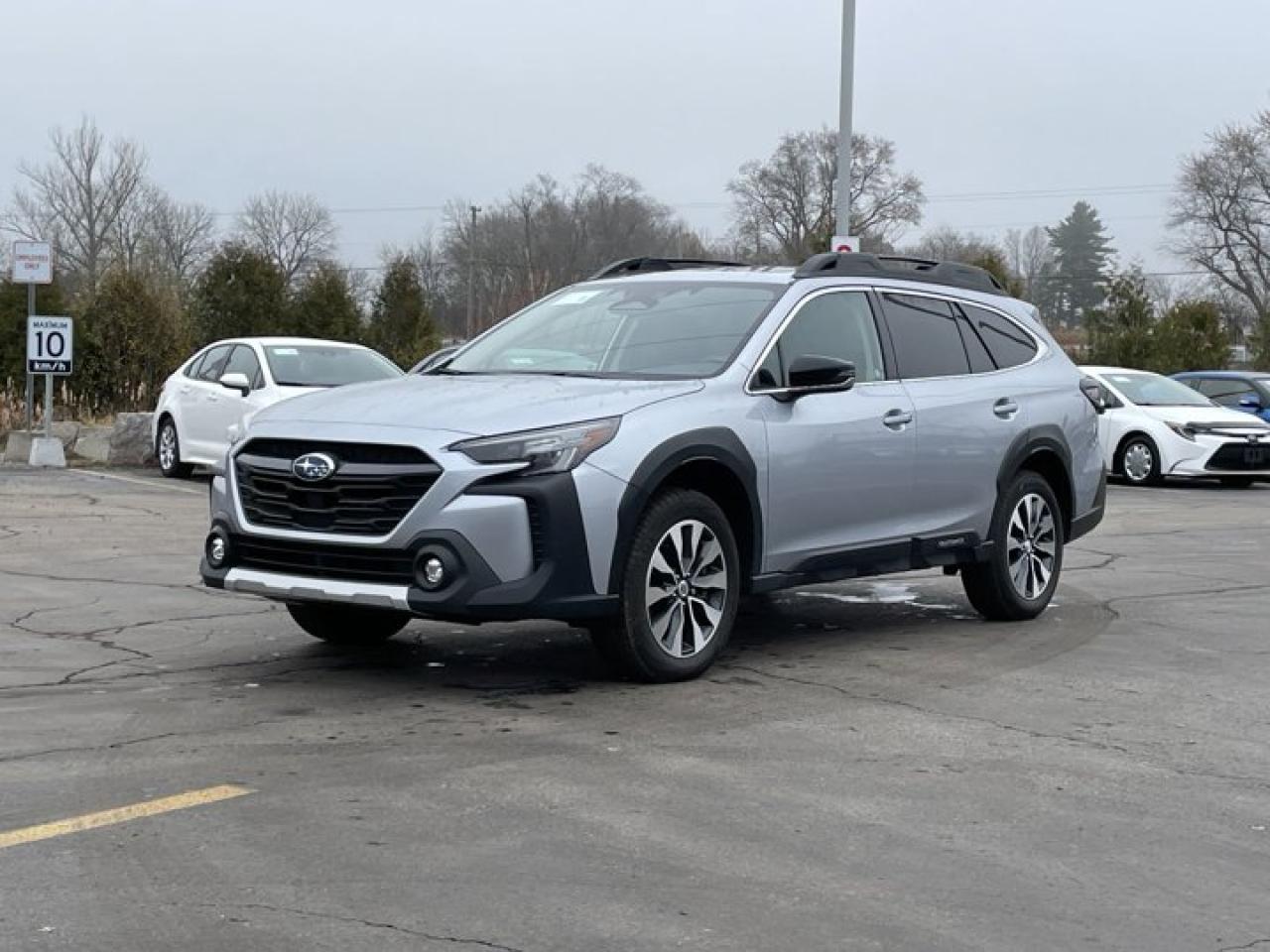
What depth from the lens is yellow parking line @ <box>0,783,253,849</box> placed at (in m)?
4.73

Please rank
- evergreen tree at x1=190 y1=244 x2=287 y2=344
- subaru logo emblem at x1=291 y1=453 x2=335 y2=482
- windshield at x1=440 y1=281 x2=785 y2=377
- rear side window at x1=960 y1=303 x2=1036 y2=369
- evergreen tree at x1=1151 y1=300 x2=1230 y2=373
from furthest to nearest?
1. evergreen tree at x1=1151 y1=300 x2=1230 y2=373
2. evergreen tree at x1=190 y1=244 x2=287 y2=344
3. rear side window at x1=960 y1=303 x2=1036 y2=369
4. windshield at x1=440 y1=281 x2=785 y2=377
5. subaru logo emblem at x1=291 y1=453 x2=335 y2=482

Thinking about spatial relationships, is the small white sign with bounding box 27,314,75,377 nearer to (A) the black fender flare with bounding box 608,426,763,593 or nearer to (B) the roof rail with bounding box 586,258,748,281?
(B) the roof rail with bounding box 586,258,748,281

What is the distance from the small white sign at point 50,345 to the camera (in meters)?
20.5

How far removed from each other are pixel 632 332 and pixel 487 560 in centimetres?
185

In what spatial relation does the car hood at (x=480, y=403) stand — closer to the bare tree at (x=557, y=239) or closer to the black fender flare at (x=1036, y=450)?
the black fender flare at (x=1036, y=450)

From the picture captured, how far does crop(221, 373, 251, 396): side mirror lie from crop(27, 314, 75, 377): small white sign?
4.22 metres

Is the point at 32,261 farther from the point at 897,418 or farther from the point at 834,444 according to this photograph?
the point at 834,444

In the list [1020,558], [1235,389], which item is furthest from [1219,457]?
[1020,558]

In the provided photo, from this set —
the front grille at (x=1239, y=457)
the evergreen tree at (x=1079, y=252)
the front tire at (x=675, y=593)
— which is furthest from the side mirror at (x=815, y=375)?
the evergreen tree at (x=1079, y=252)

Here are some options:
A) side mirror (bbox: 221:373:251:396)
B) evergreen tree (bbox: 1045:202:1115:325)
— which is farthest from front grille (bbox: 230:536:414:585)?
evergreen tree (bbox: 1045:202:1115:325)

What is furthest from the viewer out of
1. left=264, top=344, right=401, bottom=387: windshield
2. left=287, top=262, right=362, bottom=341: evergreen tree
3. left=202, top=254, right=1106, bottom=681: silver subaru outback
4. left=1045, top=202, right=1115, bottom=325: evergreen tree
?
left=1045, top=202, right=1115, bottom=325: evergreen tree

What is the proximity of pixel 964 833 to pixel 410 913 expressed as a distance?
68.0 inches

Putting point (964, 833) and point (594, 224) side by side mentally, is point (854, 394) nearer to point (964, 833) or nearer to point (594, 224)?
point (964, 833)

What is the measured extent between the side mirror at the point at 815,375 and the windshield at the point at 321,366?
1038cm
